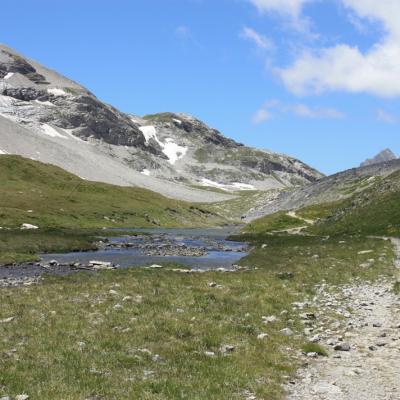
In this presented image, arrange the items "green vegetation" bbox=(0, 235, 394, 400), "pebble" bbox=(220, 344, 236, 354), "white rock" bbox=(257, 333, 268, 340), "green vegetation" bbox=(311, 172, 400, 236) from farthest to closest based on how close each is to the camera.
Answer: "green vegetation" bbox=(311, 172, 400, 236)
"white rock" bbox=(257, 333, 268, 340)
"pebble" bbox=(220, 344, 236, 354)
"green vegetation" bbox=(0, 235, 394, 400)

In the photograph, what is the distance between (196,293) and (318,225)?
60531 millimetres

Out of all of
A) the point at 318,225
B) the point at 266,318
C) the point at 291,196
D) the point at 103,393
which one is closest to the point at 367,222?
the point at 318,225

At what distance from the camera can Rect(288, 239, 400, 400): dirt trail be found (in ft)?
43.6

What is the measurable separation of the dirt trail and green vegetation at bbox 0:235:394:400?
923mm

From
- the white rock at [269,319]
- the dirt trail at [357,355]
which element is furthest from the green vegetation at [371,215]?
the white rock at [269,319]

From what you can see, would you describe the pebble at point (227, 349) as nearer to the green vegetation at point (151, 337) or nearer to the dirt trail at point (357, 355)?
the green vegetation at point (151, 337)

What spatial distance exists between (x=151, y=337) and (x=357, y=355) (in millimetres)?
7328

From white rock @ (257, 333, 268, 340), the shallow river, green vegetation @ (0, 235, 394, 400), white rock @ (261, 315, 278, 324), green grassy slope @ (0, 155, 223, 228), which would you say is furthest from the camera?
green grassy slope @ (0, 155, 223, 228)

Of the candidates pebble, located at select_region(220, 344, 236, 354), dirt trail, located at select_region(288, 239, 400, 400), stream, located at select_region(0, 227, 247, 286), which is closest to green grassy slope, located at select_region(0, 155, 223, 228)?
stream, located at select_region(0, 227, 247, 286)

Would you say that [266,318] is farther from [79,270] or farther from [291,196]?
[291,196]

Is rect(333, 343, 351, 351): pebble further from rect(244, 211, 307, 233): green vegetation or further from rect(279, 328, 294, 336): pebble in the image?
rect(244, 211, 307, 233): green vegetation

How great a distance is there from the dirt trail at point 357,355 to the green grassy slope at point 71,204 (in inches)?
3089

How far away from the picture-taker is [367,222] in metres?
67.4

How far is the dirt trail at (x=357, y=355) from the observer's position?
524 inches
